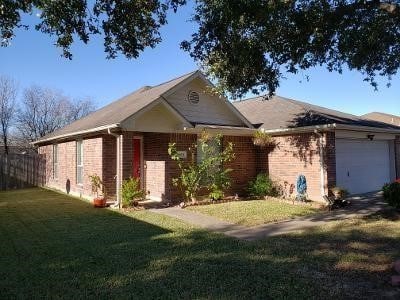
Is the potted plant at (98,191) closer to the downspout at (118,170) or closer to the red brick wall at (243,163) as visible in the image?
the downspout at (118,170)

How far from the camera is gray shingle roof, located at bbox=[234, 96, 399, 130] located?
14931mm

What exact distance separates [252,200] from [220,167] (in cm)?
182

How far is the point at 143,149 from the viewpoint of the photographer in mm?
15086

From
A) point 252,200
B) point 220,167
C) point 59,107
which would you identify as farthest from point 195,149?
point 59,107

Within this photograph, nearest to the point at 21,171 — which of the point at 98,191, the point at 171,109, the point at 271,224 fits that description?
the point at 98,191

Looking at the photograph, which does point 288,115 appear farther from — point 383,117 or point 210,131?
point 383,117

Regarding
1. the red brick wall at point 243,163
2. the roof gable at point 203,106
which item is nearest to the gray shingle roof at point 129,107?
the roof gable at point 203,106

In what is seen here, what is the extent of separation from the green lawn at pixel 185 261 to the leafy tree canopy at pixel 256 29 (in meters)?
4.35

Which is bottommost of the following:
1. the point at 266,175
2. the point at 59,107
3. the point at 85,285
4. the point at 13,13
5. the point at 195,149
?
the point at 85,285

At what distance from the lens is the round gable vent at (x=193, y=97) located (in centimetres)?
1526

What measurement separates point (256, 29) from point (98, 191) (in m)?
8.25

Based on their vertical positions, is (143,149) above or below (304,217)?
above

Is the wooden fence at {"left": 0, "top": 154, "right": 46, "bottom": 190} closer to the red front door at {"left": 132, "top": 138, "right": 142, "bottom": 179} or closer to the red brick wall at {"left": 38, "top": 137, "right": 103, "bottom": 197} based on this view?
the red brick wall at {"left": 38, "top": 137, "right": 103, "bottom": 197}

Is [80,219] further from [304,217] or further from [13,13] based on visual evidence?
[304,217]
